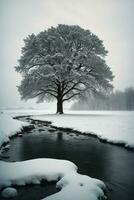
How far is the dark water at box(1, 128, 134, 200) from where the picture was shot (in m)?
7.09

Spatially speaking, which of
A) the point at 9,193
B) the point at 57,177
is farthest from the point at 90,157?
the point at 9,193

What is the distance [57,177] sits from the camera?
7.89 meters

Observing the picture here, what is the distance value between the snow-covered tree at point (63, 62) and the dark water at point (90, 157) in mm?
17302

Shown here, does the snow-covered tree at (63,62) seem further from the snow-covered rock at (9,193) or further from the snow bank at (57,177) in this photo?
the snow-covered rock at (9,193)

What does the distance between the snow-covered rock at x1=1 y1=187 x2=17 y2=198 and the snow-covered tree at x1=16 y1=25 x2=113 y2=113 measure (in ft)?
82.5

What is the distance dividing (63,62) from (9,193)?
2616cm

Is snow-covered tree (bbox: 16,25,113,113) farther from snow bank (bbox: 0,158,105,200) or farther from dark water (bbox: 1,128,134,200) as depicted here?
snow bank (bbox: 0,158,105,200)

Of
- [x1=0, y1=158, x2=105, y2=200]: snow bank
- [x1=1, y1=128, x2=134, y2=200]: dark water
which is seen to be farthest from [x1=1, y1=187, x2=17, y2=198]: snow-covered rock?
[x1=0, y1=158, x2=105, y2=200]: snow bank

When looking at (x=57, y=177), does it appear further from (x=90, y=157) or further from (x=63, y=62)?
(x=63, y=62)

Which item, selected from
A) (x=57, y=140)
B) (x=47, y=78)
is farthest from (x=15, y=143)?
(x=47, y=78)

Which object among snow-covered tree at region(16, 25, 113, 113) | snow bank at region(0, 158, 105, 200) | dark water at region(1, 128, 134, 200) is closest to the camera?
snow bank at region(0, 158, 105, 200)

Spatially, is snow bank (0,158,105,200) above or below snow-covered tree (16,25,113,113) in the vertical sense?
below

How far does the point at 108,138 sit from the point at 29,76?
68.4 ft

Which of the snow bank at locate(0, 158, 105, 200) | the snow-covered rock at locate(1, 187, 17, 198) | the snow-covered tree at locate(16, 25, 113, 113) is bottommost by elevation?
the snow-covered rock at locate(1, 187, 17, 198)
